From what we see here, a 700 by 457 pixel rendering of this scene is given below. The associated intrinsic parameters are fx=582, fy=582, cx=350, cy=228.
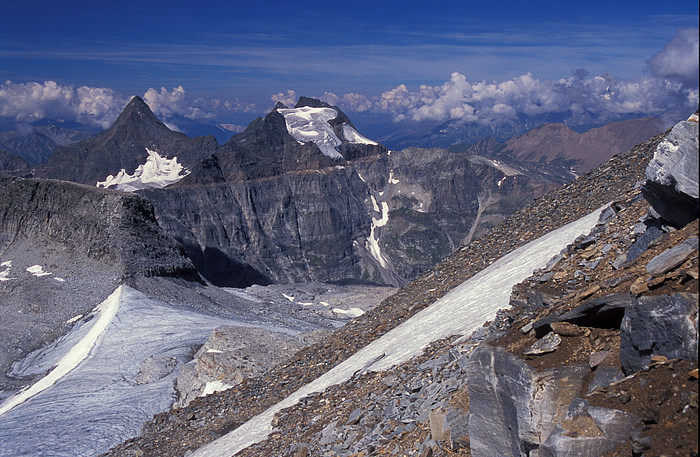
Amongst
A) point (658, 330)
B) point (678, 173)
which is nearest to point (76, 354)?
point (678, 173)

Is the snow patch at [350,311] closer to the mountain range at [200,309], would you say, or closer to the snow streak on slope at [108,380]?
the mountain range at [200,309]

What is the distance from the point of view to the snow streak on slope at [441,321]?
15.3 meters

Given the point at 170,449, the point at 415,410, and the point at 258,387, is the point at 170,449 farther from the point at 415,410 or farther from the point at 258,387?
the point at 415,410

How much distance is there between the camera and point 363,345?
782 inches

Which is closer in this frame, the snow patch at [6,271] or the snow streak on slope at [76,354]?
the snow streak on slope at [76,354]

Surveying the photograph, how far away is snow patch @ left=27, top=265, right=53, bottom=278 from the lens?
6050 cm

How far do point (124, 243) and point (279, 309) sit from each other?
1857 centimetres

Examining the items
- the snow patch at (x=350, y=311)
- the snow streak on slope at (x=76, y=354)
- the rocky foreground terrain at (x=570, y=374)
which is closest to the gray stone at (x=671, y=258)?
the rocky foreground terrain at (x=570, y=374)

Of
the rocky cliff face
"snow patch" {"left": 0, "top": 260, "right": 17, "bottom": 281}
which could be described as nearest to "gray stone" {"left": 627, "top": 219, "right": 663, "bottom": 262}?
the rocky cliff face

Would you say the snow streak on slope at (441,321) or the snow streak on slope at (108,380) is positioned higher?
the snow streak on slope at (441,321)

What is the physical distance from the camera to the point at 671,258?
738cm

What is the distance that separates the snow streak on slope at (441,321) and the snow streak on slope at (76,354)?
23672 mm

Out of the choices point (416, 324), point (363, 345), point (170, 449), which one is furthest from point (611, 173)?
point (170, 449)

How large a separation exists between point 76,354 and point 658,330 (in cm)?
4353
